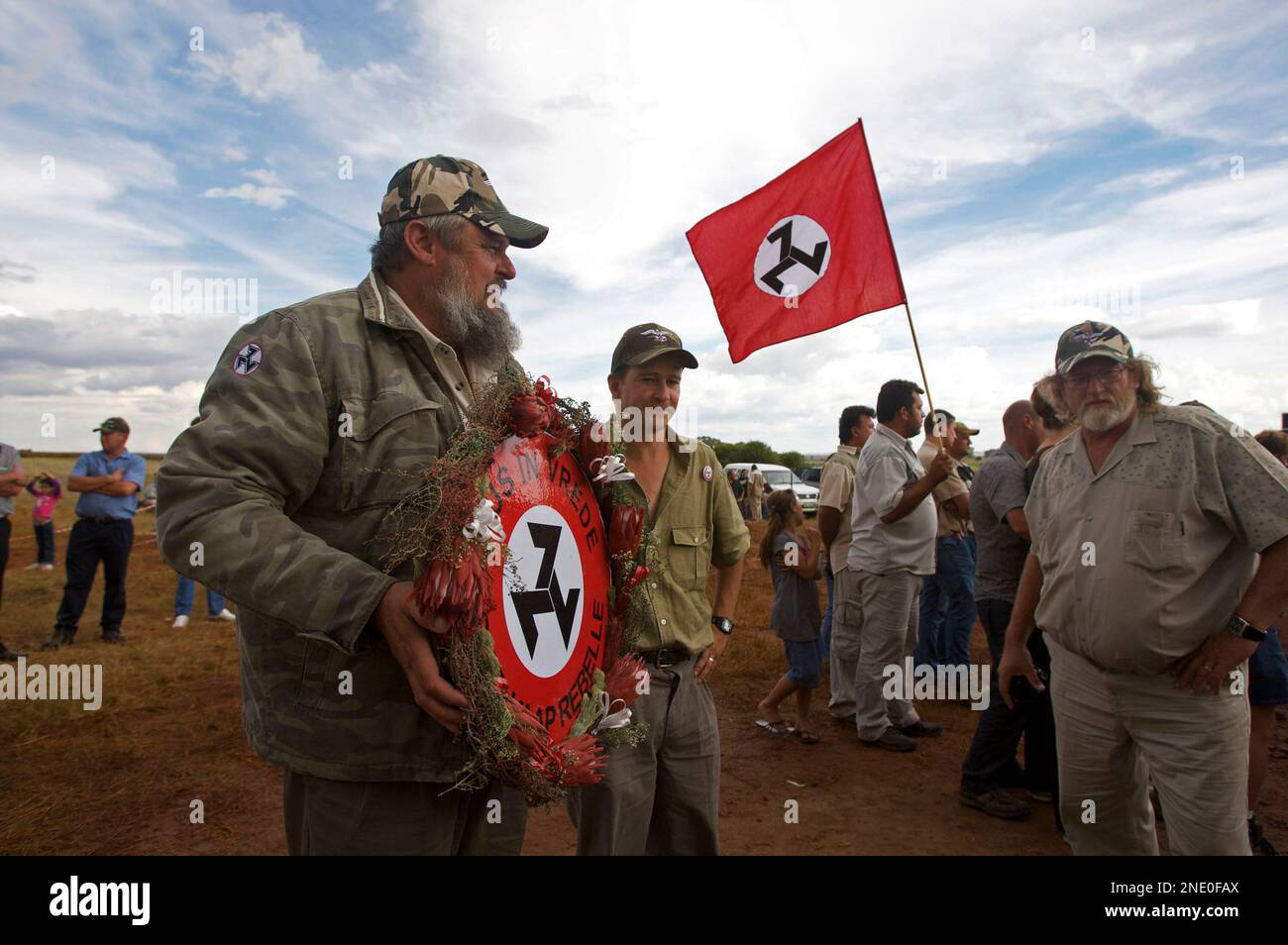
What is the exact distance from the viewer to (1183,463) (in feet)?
8.96

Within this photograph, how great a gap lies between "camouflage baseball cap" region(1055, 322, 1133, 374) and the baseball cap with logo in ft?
29.1

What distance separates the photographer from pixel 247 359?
5.39 feet

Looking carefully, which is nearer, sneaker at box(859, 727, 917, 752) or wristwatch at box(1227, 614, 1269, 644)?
wristwatch at box(1227, 614, 1269, 644)

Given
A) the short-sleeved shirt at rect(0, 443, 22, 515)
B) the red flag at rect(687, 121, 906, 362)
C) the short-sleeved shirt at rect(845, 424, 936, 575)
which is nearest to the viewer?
the red flag at rect(687, 121, 906, 362)

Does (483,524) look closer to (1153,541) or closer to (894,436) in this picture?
(1153,541)

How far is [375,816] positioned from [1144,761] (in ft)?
9.05

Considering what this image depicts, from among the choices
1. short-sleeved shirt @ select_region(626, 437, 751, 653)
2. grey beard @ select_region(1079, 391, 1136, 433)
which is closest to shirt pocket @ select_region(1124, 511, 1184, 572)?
grey beard @ select_region(1079, 391, 1136, 433)

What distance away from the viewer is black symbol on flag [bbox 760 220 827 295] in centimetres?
480

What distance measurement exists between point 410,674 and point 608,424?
1003mm

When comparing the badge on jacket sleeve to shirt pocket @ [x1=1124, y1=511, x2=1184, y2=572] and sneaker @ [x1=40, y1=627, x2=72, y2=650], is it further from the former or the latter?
sneaker @ [x1=40, y1=627, x2=72, y2=650]

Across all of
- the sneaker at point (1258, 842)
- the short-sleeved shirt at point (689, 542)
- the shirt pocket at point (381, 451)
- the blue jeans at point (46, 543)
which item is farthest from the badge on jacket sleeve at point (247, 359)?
the blue jeans at point (46, 543)

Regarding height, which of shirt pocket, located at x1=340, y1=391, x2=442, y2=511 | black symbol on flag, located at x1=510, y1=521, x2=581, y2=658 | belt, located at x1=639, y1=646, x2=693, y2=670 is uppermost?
shirt pocket, located at x1=340, y1=391, x2=442, y2=511
